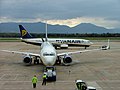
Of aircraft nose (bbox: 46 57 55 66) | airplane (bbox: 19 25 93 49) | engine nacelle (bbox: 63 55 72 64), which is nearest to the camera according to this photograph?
aircraft nose (bbox: 46 57 55 66)

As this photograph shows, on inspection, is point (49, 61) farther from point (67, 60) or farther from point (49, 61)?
point (67, 60)

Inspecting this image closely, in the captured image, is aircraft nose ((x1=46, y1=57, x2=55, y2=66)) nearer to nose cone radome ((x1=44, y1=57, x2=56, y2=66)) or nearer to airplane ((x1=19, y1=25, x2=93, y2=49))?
nose cone radome ((x1=44, y1=57, x2=56, y2=66))

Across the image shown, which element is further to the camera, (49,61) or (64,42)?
(64,42)

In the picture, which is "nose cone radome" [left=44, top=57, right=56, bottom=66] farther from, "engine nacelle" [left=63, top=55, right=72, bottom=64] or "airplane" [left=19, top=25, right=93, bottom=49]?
"airplane" [left=19, top=25, right=93, bottom=49]

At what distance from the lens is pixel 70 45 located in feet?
Result: 263

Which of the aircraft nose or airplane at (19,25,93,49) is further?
airplane at (19,25,93,49)

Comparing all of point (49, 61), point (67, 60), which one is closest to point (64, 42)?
point (67, 60)

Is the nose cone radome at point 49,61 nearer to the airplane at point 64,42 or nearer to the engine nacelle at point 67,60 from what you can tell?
the engine nacelle at point 67,60

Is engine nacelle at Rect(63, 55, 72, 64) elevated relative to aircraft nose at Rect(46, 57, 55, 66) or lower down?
lower down

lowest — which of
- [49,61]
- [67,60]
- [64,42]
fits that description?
[67,60]

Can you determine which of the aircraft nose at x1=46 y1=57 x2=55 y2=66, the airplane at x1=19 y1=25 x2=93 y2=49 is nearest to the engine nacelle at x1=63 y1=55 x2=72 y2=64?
the aircraft nose at x1=46 y1=57 x2=55 y2=66

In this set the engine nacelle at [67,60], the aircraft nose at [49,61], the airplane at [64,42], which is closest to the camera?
the aircraft nose at [49,61]

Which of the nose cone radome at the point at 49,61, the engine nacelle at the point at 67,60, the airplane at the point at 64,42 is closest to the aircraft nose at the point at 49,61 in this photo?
the nose cone radome at the point at 49,61

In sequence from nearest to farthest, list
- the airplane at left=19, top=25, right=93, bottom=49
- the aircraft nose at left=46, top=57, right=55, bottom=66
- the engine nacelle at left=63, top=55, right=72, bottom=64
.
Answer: the aircraft nose at left=46, top=57, right=55, bottom=66, the engine nacelle at left=63, top=55, right=72, bottom=64, the airplane at left=19, top=25, right=93, bottom=49
